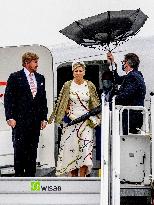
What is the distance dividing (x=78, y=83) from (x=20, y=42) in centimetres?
222

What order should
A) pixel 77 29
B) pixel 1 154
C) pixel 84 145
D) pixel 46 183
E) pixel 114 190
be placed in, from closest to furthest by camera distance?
1. pixel 114 190
2. pixel 46 183
3. pixel 84 145
4. pixel 1 154
5. pixel 77 29

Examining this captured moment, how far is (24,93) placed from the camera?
6.71m

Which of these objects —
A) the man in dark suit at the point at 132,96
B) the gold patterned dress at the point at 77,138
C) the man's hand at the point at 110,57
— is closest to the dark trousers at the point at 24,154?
the gold patterned dress at the point at 77,138

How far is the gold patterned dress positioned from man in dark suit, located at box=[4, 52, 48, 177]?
385mm

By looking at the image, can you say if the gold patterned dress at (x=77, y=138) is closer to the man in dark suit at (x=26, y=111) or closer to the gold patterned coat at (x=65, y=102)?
the gold patterned coat at (x=65, y=102)

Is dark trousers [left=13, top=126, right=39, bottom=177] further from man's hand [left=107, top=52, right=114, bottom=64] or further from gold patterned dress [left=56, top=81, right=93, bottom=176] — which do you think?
man's hand [left=107, top=52, right=114, bottom=64]

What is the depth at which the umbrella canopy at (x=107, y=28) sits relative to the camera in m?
8.14

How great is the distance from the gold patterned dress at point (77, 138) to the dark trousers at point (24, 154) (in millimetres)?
365

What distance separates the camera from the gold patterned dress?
6.46 meters

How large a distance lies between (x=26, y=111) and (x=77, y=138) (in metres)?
0.69

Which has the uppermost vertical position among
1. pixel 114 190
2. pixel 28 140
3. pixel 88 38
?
pixel 88 38

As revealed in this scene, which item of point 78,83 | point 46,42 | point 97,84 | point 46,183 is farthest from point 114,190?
point 46,42

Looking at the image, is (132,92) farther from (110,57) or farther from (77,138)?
(110,57)

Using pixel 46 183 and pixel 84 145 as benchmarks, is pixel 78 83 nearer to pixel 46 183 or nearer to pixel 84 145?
pixel 84 145
